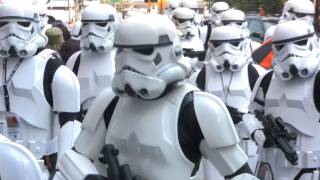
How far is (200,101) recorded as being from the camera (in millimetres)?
3545

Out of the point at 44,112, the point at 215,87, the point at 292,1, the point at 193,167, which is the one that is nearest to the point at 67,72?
the point at 44,112

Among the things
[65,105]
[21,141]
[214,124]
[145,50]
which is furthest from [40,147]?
[214,124]

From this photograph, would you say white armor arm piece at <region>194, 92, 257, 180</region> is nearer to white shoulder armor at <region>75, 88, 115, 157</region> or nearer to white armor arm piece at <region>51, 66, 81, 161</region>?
white shoulder armor at <region>75, 88, 115, 157</region>

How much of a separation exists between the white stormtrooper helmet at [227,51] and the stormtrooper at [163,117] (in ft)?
11.3

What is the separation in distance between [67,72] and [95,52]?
213 centimetres

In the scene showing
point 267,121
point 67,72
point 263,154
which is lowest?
point 263,154

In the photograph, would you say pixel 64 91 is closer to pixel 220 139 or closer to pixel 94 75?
pixel 220 139

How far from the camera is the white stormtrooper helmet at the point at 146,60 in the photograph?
11.5ft

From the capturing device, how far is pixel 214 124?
11.4 ft

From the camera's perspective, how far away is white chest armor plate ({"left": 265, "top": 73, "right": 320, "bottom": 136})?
17.6ft

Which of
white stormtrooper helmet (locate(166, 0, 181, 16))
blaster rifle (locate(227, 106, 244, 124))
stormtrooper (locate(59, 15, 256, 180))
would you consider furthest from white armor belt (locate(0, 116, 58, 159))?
white stormtrooper helmet (locate(166, 0, 181, 16))

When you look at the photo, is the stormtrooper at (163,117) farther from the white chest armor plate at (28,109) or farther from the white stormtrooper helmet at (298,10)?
the white stormtrooper helmet at (298,10)

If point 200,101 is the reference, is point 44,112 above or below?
below

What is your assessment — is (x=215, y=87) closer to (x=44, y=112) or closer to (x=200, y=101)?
(x=44, y=112)
